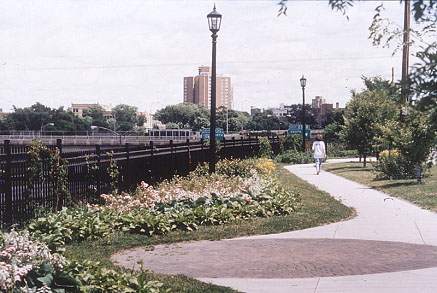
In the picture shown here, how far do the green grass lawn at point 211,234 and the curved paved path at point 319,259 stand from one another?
0.28 metres

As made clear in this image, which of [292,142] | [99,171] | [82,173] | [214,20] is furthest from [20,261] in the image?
[292,142]

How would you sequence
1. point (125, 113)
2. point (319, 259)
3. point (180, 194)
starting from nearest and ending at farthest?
point (319, 259) < point (180, 194) < point (125, 113)

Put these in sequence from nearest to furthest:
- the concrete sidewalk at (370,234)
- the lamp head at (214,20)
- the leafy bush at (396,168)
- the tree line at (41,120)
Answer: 1. the concrete sidewalk at (370,234)
2. the lamp head at (214,20)
3. the leafy bush at (396,168)
4. the tree line at (41,120)

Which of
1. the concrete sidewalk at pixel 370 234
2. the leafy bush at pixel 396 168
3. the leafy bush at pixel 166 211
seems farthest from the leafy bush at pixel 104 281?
the leafy bush at pixel 396 168

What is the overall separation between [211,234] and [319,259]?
2263 mm

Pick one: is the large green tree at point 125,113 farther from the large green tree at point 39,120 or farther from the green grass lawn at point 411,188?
the green grass lawn at point 411,188

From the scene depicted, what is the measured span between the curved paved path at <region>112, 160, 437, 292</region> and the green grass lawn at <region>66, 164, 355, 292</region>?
278mm

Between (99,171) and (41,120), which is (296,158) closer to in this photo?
(99,171)

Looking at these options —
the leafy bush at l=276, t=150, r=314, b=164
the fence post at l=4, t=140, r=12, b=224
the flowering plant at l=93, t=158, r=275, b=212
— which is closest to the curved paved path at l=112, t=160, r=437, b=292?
the flowering plant at l=93, t=158, r=275, b=212

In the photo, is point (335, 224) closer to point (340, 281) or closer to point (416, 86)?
point (340, 281)

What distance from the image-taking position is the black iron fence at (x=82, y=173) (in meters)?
9.78

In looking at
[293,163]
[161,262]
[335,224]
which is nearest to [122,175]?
[335,224]

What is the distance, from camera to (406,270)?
7.11 metres

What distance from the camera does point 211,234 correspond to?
9.41 meters
